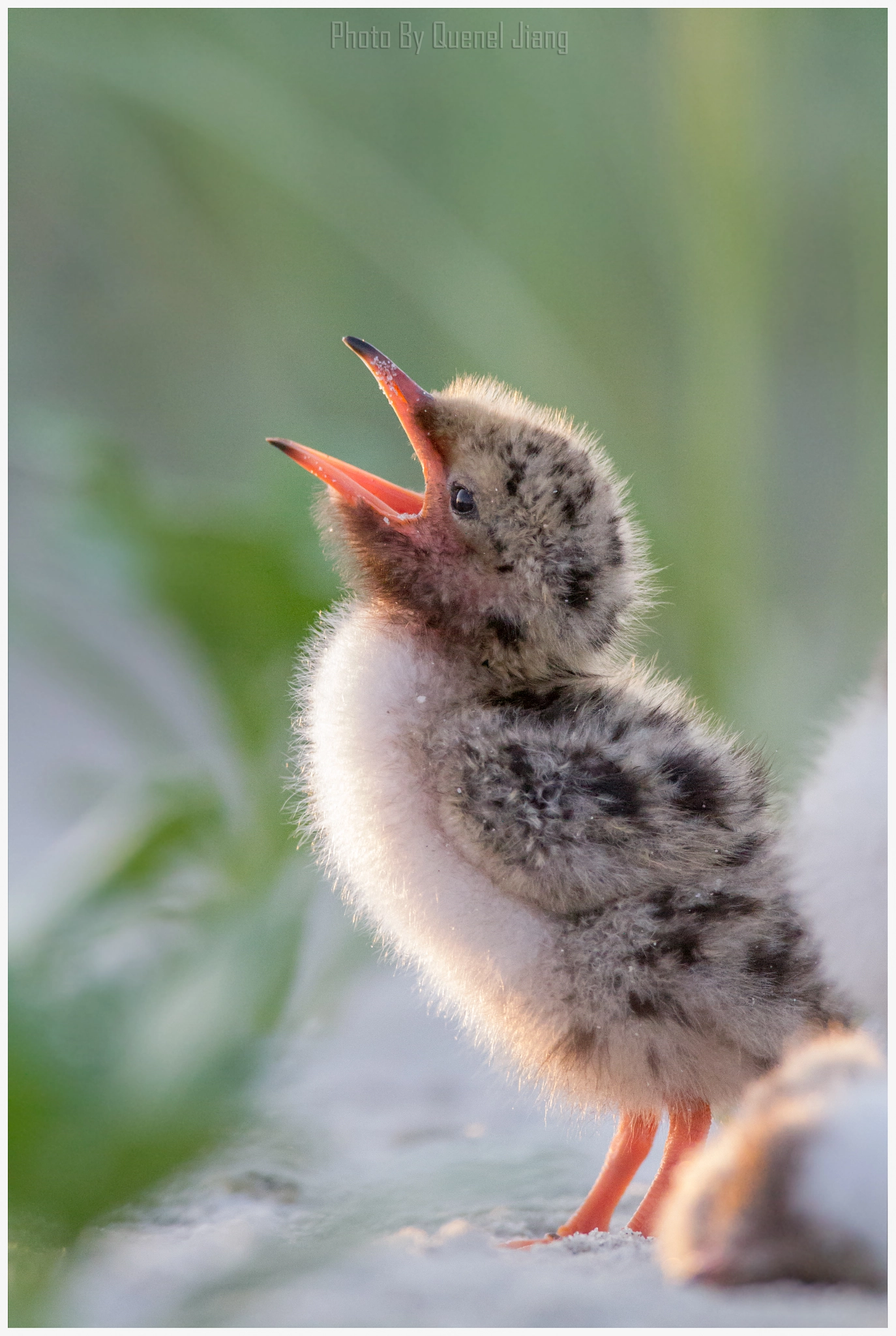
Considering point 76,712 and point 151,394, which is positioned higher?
point 151,394

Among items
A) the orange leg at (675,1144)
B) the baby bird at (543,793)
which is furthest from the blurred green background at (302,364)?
the orange leg at (675,1144)

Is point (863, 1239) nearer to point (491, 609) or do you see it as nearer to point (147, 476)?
point (491, 609)

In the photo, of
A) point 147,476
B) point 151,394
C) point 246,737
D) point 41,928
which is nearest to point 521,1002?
point 41,928


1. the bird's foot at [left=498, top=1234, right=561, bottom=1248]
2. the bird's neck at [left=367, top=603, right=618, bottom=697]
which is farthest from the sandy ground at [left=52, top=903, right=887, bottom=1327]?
the bird's neck at [left=367, top=603, right=618, bottom=697]

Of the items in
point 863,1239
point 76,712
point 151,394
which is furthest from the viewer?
point 151,394

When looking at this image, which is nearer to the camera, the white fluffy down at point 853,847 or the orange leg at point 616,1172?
the white fluffy down at point 853,847

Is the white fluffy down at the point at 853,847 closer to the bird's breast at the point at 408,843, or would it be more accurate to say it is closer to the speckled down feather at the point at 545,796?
the speckled down feather at the point at 545,796

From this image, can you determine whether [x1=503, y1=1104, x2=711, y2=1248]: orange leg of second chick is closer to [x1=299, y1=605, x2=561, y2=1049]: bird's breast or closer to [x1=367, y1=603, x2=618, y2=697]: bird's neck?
[x1=299, y1=605, x2=561, y2=1049]: bird's breast
